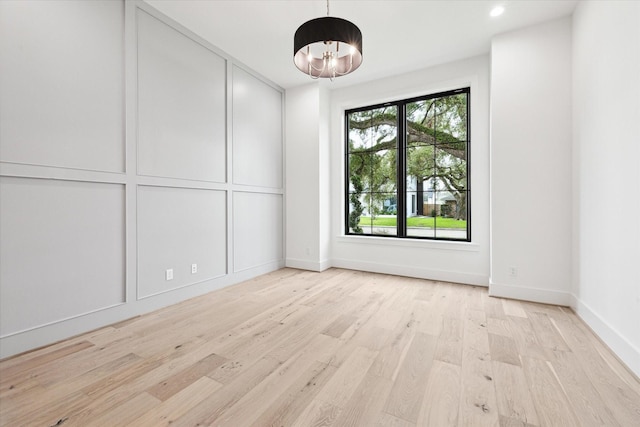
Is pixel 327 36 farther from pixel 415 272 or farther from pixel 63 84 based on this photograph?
pixel 415 272

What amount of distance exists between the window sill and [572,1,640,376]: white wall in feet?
3.69

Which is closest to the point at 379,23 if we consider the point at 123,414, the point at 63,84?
the point at 63,84

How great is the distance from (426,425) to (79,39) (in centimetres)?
362

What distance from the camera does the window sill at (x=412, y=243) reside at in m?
3.73

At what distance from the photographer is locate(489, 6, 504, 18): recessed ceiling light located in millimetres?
2758

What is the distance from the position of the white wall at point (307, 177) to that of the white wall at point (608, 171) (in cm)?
304

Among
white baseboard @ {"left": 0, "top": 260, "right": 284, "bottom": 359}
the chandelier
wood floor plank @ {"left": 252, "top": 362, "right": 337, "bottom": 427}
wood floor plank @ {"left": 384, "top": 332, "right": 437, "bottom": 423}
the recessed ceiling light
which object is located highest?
the recessed ceiling light

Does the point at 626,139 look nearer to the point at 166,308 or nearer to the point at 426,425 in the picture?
the point at 426,425

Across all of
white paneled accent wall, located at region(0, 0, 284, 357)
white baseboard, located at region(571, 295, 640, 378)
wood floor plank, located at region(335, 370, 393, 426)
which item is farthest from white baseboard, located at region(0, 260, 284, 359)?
white baseboard, located at region(571, 295, 640, 378)

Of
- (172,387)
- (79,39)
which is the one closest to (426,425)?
(172,387)

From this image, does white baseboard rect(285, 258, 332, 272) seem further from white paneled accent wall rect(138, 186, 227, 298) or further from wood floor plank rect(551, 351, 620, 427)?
wood floor plank rect(551, 351, 620, 427)

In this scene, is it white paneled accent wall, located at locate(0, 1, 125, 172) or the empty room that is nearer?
the empty room

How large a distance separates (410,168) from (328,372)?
3251 mm

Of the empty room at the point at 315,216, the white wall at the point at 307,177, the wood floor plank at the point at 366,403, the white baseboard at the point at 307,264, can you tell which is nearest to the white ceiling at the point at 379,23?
the empty room at the point at 315,216
